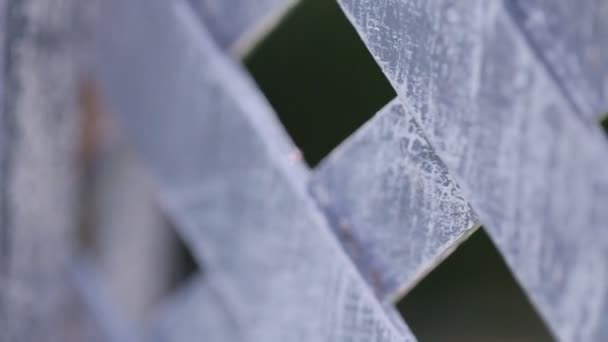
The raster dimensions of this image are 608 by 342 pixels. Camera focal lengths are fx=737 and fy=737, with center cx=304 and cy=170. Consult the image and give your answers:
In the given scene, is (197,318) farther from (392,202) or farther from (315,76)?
(315,76)

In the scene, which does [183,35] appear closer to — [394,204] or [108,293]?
[394,204]

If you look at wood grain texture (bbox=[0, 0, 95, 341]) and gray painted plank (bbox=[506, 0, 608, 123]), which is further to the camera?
wood grain texture (bbox=[0, 0, 95, 341])

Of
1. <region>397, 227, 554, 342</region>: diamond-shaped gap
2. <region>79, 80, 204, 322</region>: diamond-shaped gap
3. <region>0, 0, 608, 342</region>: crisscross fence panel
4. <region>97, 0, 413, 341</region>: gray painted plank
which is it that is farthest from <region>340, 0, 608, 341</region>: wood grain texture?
<region>397, 227, 554, 342</region>: diamond-shaped gap

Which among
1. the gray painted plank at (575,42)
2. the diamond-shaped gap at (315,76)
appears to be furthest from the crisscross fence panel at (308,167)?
the diamond-shaped gap at (315,76)

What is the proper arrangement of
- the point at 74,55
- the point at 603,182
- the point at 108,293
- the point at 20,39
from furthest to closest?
the point at 108,293 < the point at 74,55 < the point at 20,39 < the point at 603,182

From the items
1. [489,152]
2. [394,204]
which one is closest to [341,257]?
[394,204]

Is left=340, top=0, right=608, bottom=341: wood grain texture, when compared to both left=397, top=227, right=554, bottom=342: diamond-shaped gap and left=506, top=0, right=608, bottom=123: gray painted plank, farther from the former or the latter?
left=397, top=227, right=554, bottom=342: diamond-shaped gap
